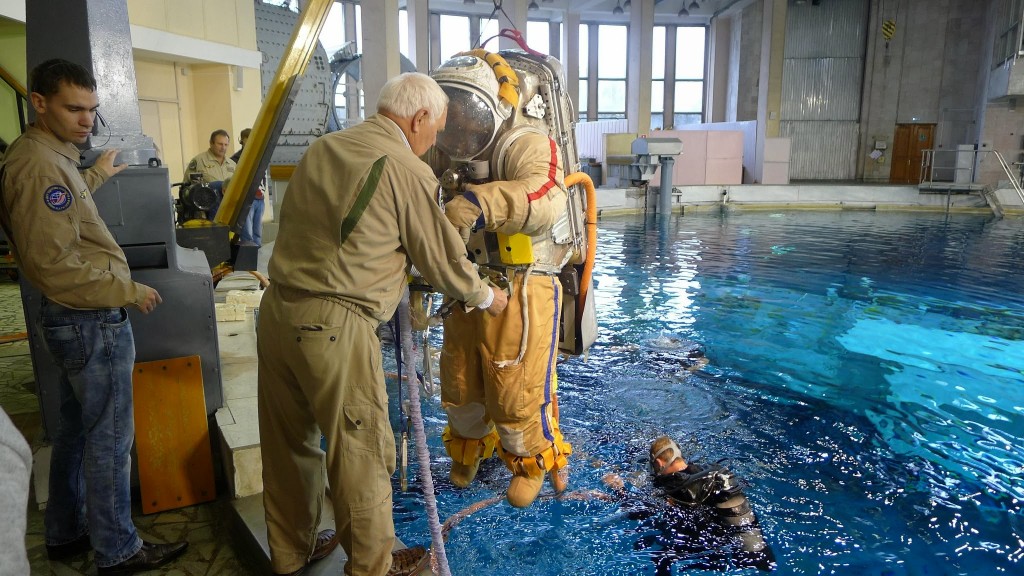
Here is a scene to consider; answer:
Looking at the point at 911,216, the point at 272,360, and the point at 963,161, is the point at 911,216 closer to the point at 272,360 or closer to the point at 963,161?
the point at 963,161

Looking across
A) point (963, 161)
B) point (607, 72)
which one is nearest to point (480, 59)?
point (963, 161)

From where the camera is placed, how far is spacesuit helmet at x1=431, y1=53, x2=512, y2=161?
346cm

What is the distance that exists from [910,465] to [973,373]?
2575mm

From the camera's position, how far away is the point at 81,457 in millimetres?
2871

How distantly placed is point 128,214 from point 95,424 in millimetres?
1132

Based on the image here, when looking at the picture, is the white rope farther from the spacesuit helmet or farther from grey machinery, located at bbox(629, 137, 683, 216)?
grey machinery, located at bbox(629, 137, 683, 216)

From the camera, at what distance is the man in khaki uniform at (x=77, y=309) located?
243cm

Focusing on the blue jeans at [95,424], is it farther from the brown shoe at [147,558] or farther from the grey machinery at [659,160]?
the grey machinery at [659,160]

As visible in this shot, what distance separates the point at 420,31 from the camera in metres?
18.7

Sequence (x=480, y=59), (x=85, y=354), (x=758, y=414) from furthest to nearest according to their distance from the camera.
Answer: (x=758, y=414), (x=480, y=59), (x=85, y=354)

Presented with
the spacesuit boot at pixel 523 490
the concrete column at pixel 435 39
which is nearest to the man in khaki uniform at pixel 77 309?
the spacesuit boot at pixel 523 490

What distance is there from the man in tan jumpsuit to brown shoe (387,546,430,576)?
98 cm

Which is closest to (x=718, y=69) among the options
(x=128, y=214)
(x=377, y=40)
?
(x=377, y=40)

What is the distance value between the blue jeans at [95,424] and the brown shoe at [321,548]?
74 centimetres
